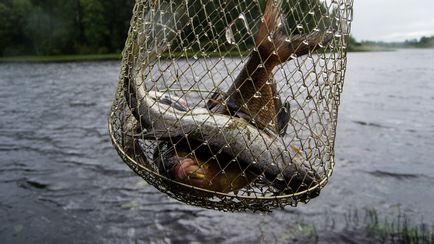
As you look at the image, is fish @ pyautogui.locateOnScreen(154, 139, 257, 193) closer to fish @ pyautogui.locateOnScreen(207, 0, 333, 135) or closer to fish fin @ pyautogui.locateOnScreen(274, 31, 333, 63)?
fish @ pyautogui.locateOnScreen(207, 0, 333, 135)

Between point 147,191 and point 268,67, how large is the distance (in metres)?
8.79

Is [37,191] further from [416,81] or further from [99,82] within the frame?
[416,81]

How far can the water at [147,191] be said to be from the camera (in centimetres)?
931

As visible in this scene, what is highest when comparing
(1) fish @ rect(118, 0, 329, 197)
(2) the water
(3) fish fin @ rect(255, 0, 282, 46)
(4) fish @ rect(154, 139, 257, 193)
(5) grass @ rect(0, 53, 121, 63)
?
(3) fish fin @ rect(255, 0, 282, 46)

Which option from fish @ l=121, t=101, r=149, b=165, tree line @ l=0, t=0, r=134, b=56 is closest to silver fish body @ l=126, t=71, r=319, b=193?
fish @ l=121, t=101, r=149, b=165

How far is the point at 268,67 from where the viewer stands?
128 inches

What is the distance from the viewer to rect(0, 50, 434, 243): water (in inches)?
367

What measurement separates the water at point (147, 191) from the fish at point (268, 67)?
6.23 m

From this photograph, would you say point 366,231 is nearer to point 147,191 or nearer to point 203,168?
point 147,191

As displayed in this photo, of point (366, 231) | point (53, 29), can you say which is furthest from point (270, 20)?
point (53, 29)

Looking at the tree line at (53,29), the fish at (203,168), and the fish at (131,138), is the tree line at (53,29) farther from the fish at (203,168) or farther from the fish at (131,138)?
the fish at (203,168)

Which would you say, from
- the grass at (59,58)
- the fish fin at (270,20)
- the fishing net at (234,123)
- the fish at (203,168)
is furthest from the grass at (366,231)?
the grass at (59,58)

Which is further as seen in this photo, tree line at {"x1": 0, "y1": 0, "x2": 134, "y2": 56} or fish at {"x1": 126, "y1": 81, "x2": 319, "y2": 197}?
tree line at {"x1": 0, "y1": 0, "x2": 134, "y2": 56}

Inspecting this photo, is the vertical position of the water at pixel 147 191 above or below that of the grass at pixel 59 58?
above
